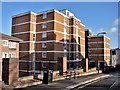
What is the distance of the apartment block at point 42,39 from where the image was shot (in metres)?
46.2

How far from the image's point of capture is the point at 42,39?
48438 mm

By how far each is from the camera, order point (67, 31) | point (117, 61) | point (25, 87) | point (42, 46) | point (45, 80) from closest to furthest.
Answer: point (25, 87), point (45, 80), point (42, 46), point (67, 31), point (117, 61)

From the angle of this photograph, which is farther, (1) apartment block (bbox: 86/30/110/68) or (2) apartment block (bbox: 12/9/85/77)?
(1) apartment block (bbox: 86/30/110/68)

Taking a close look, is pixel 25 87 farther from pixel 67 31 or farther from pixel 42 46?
pixel 67 31

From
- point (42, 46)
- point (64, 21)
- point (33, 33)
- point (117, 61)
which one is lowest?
point (117, 61)

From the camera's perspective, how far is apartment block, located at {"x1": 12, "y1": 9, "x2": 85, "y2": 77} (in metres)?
46.2

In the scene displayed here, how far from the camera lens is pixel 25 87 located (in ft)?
55.8

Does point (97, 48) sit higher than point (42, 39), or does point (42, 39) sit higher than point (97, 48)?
point (42, 39)

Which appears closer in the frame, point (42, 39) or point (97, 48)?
point (42, 39)

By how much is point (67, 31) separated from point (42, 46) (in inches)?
349

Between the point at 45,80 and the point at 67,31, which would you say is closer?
the point at 45,80

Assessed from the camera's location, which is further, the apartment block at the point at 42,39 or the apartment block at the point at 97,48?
the apartment block at the point at 97,48

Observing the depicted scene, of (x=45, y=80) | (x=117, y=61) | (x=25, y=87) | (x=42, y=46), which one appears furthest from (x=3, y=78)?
(x=117, y=61)

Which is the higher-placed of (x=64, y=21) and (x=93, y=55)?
(x=64, y=21)
